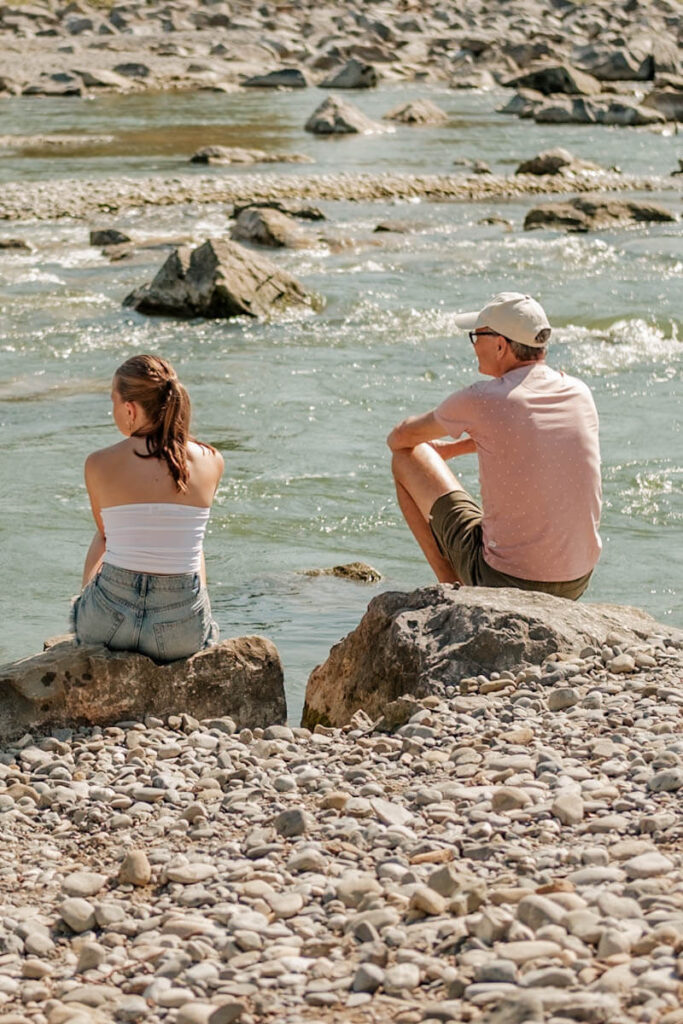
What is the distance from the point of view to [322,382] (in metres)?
13.2

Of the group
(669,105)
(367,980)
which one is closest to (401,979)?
(367,980)

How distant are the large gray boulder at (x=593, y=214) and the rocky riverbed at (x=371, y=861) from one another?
15.5 meters

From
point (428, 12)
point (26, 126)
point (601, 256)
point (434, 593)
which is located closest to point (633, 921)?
point (434, 593)

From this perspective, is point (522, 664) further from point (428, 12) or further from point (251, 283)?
point (428, 12)

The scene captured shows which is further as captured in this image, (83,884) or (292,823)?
(292,823)

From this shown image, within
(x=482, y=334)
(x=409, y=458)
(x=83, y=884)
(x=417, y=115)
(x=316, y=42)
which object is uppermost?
(x=482, y=334)

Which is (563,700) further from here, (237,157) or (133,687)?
(237,157)

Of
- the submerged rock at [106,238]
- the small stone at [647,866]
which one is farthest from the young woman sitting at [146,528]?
the submerged rock at [106,238]

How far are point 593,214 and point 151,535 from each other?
16157mm

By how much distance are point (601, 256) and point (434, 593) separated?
1335 centimetres

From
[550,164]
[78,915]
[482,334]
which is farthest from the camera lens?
[550,164]

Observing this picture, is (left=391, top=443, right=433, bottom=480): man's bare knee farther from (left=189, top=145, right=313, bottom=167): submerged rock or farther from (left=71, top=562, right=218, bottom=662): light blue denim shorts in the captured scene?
(left=189, top=145, right=313, bottom=167): submerged rock

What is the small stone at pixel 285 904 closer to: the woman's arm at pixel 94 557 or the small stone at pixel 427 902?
the small stone at pixel 427 902

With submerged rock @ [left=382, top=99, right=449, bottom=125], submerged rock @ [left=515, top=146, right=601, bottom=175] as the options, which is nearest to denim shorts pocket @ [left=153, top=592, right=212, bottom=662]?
submerged rock @ [left=515, top=146, right=601, bottom=175]
